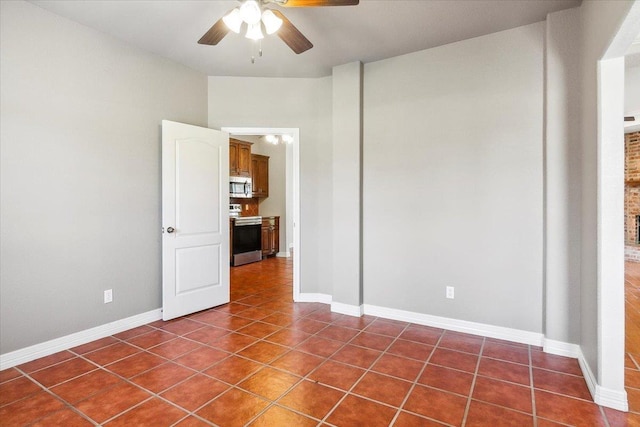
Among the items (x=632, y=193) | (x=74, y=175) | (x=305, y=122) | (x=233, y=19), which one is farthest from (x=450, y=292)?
(x=632, y=193)

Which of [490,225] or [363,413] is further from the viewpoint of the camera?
[490,225]

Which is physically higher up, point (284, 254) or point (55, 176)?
point (55, 176)

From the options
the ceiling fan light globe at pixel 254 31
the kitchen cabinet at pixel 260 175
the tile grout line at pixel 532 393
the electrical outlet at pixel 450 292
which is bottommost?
the tile grout line at pixel 532 393

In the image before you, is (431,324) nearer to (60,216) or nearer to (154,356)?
(154,356)

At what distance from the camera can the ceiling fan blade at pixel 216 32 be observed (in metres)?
2.35

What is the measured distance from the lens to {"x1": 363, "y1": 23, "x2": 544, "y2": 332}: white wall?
2934 millimetres

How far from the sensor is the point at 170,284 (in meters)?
3.54

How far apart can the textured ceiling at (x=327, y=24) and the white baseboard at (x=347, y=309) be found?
106 inches

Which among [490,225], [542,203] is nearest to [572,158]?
[542,203]

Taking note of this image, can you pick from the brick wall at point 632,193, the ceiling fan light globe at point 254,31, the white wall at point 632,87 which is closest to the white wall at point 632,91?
the white wall at point 632,87

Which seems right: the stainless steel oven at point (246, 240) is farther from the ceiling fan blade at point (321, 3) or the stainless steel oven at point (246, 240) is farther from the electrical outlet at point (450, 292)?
the ceiling fan blade at point (321, 3)

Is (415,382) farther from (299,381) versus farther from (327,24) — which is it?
(327,24)

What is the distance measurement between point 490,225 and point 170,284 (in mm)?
3232

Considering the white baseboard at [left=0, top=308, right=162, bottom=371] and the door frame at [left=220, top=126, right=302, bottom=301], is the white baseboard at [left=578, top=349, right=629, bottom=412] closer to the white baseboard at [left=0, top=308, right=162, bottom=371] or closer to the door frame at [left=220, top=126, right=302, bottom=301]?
the door frame at [left=220, top=126, right=302, bottom=301]
